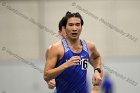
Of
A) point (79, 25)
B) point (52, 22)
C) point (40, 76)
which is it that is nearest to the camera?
point (79, 25)

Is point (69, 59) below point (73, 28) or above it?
below

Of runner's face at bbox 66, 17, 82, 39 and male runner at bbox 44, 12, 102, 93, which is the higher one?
runner's face at bbox 66, 17, 82, 39

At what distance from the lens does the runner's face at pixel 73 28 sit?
496 cm

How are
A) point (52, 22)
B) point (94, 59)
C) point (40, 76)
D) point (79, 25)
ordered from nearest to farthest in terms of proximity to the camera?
point (79, 25)
point (94, 59)
point (40, 76)
point (52, 22)

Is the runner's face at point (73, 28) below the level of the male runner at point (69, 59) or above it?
above

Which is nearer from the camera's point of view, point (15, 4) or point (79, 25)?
point (79, 25)

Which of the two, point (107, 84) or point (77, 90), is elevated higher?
point (77, 90)

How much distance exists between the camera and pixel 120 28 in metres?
11.2

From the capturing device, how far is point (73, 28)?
495cm

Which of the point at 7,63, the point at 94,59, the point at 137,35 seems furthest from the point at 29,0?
the point at 94,59

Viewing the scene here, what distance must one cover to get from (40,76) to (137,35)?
2613 millimetres

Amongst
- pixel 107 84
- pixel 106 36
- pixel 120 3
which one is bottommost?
pixel 107 84

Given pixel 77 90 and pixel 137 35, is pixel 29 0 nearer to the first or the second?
pixel 137 35

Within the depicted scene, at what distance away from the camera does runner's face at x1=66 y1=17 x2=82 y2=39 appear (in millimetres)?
4961
